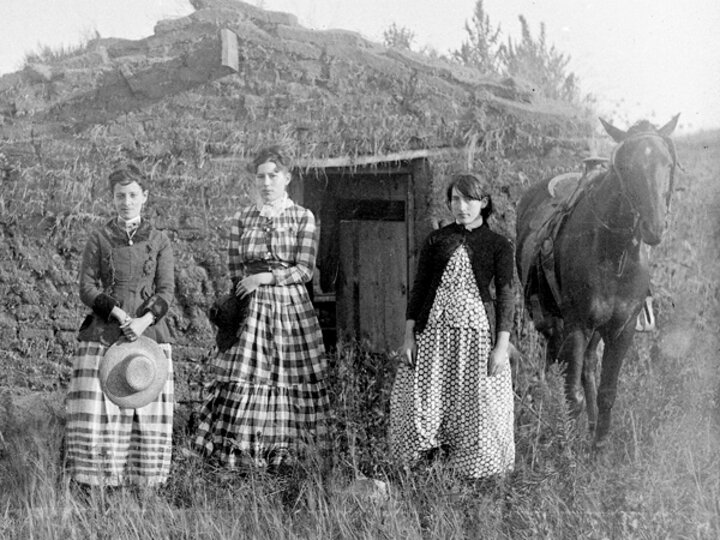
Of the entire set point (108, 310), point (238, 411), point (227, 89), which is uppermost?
point (227, 89)

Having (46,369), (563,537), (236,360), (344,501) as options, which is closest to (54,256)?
(46,369)

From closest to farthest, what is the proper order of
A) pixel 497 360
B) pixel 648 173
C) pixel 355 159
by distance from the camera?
pixel 497 360
pixel 648 173
pixel 355 159

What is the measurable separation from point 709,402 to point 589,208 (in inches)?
66.2

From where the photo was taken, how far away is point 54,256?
6.25 meters

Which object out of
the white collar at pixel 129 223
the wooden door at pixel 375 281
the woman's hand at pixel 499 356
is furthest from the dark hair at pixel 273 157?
A: the wooden door at pixel 375 281

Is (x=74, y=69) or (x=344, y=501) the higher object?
(x=74, y=69)

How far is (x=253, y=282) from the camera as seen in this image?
4.24 metres

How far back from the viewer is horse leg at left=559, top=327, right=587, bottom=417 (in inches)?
173

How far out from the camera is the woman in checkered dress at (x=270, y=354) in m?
4.25

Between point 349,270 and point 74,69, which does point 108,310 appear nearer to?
point 74,69

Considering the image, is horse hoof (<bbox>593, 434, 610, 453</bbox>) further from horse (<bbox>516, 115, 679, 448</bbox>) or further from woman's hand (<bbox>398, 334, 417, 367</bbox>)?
woman's hand (<bbox>398, 334, 417, 367</bbox>)

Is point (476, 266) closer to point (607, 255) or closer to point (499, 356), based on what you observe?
point (499, 356)

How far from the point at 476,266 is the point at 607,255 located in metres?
0.89

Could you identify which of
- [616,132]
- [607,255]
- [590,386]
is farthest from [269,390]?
[616,132]
